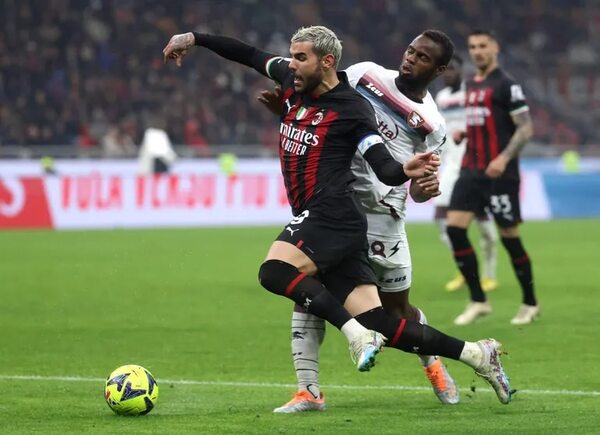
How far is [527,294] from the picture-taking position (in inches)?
432

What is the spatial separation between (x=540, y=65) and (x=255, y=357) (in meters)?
23.5

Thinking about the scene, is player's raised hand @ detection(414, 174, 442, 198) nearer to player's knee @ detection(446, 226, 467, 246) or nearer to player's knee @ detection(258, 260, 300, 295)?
player's knee @ detection(258, 260, 300, 295)

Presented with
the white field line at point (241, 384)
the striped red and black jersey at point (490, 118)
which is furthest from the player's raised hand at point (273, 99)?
the striped red and black jersey at point (490, 118)

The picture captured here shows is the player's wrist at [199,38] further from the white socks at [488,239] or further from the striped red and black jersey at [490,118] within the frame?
the white socks at [488,239]

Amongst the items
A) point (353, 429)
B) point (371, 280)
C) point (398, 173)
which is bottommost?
point (353, 429)

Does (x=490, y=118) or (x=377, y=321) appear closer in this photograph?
(x=377, y=321)

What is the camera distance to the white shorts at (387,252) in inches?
282

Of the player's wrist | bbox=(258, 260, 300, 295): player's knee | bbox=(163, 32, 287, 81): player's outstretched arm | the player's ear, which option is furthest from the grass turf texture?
the player's wrist

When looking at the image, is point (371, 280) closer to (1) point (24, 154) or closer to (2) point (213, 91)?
(1) point (24, 154)

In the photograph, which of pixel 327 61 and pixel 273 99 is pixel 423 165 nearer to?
pixel 327 61

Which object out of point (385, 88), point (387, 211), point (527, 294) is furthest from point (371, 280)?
point (527, 294)

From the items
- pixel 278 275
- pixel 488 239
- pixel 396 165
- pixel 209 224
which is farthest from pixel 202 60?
pixel 396 165

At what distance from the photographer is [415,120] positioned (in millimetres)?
7078

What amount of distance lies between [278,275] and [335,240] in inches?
13.9
